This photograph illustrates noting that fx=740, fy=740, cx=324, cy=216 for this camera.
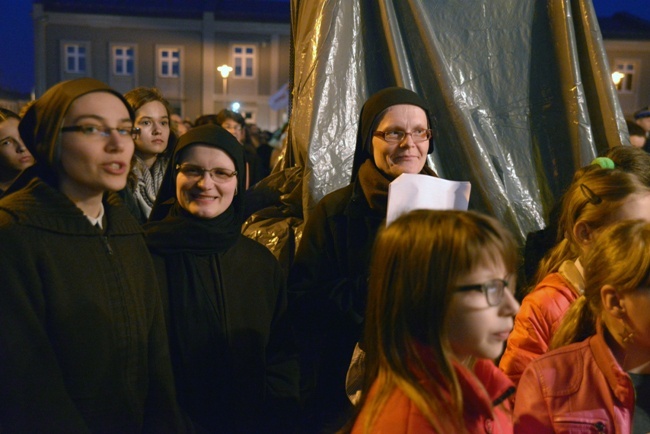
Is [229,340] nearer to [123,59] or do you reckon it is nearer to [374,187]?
[374,187]

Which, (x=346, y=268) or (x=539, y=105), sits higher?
(x=539, y=105)

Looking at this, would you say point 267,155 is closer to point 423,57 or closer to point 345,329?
point 423,57

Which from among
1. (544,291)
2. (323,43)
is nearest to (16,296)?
(544,291)

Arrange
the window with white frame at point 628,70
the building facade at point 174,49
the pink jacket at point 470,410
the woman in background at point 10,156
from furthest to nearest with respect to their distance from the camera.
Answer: the building facade at point 174,49
the window with white frame at point 628,70
the woman in background at point 10,156
the pink jacket at point 470,410

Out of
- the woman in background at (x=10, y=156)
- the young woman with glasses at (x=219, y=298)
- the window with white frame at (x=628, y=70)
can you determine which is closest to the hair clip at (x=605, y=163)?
the young woman with glasses at (x=219, y=298)

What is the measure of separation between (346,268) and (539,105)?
1.81 meters

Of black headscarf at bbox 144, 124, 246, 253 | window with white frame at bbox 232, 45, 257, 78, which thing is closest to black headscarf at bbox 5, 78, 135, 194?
black headscarf at bbox 144, 124, 246, 253

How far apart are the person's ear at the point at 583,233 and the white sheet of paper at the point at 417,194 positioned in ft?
1.72

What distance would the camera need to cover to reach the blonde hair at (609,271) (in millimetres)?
2238

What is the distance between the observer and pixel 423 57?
13.8ft

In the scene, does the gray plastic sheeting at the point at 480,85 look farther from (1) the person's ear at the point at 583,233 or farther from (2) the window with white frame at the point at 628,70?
(2) the window with white frame at the point at 628,70

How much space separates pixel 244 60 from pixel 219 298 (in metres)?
36.8

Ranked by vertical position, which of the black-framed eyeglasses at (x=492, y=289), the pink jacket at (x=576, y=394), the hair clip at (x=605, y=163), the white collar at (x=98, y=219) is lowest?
the pink jacket at (x=576, y=394)

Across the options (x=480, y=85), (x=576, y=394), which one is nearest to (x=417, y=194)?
(x=576, y=394)
